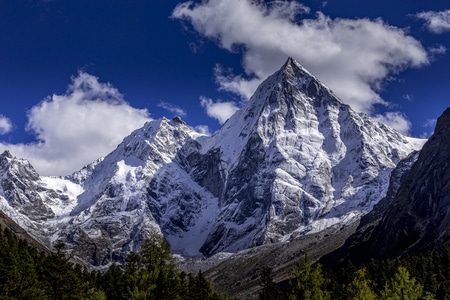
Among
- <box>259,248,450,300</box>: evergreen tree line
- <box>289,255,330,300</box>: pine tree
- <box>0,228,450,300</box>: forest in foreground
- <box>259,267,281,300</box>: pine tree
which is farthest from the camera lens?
<box>259,267,281,300</box>: pine tree

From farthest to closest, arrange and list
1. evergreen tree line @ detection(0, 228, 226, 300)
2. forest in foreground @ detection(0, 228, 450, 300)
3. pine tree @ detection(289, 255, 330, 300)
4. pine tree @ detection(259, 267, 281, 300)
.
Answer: pine tree @ detection(259, 267, 281, 300) → pine tree @ detection(289, 255, 330, 300) → forest in foreground @ detection(0, 228, 450, 300) → evergreen tree line @ detection(0, 228, 226, 300)

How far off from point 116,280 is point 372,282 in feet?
162

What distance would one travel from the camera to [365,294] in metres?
53.0

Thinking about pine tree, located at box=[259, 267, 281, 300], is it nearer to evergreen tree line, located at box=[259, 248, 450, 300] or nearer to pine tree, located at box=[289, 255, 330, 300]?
evergreen tree line, located at box=[259, 248, 450, 300]

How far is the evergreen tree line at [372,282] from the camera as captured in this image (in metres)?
52.2

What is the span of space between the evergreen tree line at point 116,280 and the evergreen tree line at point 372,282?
481 inches

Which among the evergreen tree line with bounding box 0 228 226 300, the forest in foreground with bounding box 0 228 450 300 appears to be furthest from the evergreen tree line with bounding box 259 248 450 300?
the evergreen tree line with bounding box 0 228 226 300

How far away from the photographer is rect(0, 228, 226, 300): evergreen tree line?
50031 millimetres

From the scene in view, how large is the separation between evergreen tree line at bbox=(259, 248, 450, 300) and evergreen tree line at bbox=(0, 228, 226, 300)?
12.2m

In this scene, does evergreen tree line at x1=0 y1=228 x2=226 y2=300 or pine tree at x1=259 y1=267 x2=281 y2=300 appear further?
pine tree at x1=259 y1=267 x2=281 y2=300

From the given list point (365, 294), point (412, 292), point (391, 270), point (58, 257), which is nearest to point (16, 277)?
point (58, 257)

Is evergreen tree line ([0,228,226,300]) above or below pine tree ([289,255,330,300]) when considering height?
above

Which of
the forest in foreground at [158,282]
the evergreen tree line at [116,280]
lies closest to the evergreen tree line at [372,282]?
the forest in foreground at [158,282]

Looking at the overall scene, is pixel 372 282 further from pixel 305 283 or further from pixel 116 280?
pixel 305 283
